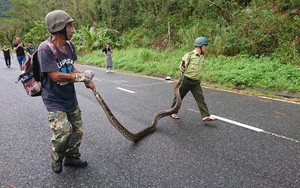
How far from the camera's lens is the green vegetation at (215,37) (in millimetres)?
9320

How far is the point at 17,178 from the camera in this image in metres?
3.13

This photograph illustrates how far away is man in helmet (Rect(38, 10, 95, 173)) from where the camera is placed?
2.77 meters

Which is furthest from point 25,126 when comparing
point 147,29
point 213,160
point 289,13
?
point 147,29

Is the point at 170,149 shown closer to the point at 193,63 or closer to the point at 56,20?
the point at 193,63

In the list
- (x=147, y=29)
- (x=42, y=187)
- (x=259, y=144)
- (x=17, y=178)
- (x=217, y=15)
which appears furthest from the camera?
(x=147, y=29)

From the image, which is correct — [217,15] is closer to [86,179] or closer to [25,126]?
[25,126]

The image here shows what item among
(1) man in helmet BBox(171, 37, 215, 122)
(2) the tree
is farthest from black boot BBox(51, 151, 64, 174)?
(2) the tree

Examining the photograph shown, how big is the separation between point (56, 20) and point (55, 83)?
703 mm

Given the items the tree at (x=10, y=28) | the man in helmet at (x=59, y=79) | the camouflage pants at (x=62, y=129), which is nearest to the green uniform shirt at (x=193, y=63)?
the man in helmet at (x=59, y=79)

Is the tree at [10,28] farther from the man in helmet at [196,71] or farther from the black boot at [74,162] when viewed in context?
the black boot at [74,162]

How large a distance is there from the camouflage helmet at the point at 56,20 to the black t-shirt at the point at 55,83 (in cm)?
19

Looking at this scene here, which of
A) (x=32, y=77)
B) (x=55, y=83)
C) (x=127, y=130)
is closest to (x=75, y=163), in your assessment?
(x=127, y=130)

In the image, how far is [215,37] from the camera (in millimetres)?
12992

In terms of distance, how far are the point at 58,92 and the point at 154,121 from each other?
89.4 inches
